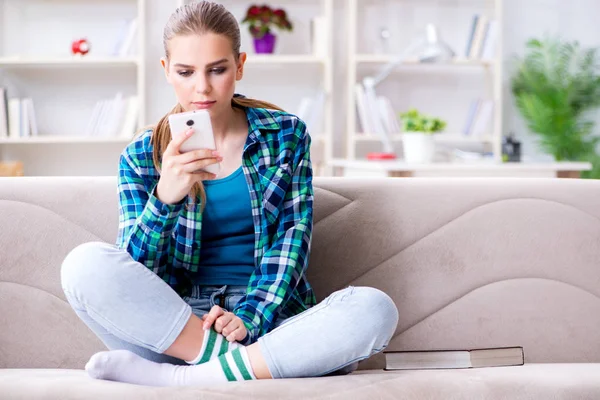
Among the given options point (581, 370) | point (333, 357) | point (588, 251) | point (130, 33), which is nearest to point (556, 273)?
point (588, 251)

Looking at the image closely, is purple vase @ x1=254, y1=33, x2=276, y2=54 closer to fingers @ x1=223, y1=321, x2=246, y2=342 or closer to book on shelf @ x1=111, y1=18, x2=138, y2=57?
book on shelf @ x1=111, y1=18, x2=138, y2=57

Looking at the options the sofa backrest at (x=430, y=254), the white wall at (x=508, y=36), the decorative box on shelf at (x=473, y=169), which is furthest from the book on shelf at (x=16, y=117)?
the sofa backrest at (x=430, y=254)

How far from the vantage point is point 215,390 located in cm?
141

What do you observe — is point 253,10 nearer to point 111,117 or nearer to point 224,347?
point 111,117

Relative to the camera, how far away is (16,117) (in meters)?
5.04

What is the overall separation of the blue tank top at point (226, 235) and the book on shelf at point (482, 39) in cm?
371

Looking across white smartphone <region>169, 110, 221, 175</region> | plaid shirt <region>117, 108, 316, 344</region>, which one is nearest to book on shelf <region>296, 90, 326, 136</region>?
plaid shirt <region>117, 108, 316, 344</region>

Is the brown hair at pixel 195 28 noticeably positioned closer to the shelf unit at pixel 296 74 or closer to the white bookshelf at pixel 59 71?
the shelf unit at pixel 296 74

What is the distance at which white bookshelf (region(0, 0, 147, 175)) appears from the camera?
523cm

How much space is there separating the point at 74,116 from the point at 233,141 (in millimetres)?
3700

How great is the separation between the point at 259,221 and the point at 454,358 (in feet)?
1.61

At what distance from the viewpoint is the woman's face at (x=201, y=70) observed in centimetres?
169

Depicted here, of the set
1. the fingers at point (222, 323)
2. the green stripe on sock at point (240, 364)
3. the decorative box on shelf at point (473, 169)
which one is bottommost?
the decorative box on shelf at point (473, 169)

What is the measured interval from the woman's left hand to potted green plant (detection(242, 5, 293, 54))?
3.70m
